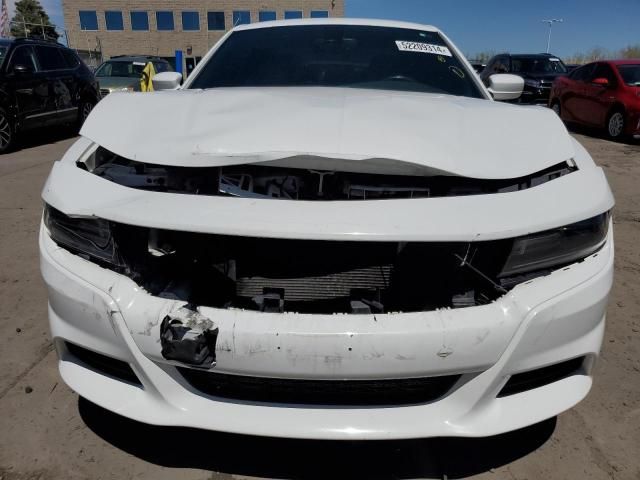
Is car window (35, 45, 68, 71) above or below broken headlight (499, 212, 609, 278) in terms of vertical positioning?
above

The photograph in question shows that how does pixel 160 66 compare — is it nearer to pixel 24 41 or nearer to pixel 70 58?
pixel 70 58

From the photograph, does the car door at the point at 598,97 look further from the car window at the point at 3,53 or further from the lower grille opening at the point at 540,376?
the car window at the point at 3,53

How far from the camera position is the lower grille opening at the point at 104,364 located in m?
1.51

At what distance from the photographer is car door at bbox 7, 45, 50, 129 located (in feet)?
24.7

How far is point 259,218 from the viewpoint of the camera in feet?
4.47

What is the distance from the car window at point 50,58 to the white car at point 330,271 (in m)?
8.32

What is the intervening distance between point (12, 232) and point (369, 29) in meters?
3.37

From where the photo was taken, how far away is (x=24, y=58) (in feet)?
26.4

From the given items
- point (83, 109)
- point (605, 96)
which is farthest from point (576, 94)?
point (83, 109)

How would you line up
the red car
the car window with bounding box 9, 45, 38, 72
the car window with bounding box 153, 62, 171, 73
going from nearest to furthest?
the car window with bounding box 9, 45, 38, 72 → the red car → the car window with bounding box 153, 62, 171, 73

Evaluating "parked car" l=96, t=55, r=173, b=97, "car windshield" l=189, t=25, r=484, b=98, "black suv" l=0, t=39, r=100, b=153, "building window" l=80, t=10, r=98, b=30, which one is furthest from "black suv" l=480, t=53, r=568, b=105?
"building window" l=80, t=10, r=98, b=30

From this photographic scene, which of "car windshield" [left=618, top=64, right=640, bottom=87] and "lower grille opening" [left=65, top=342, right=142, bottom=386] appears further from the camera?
"car windshield" [left=618, top=64, right=640, bottom=87]

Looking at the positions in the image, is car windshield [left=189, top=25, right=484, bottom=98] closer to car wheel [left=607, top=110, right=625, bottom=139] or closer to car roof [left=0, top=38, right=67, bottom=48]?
car roof [left=0, top=38, right=67, bottom=48]

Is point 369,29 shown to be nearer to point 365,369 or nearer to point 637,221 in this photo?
point 365,369
